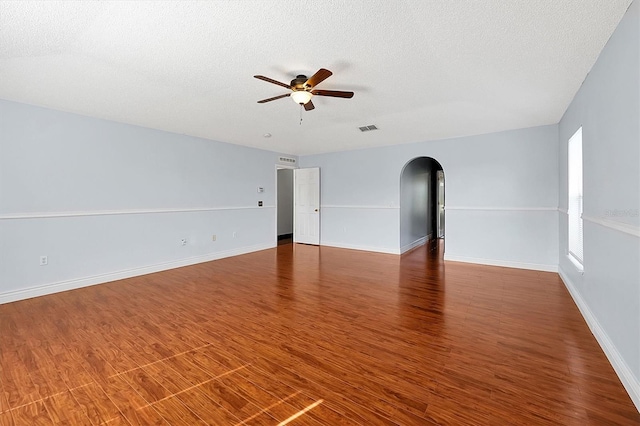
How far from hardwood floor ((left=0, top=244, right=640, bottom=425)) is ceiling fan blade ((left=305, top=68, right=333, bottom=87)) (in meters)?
2.34

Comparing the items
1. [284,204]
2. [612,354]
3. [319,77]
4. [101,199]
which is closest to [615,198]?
[612,354]

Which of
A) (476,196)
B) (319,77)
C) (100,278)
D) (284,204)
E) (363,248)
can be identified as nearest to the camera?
(319,77)

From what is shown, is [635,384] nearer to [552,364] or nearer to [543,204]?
[552,364]

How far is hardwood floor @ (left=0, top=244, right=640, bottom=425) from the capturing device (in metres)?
1.68

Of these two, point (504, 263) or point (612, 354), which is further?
point (504, 263)

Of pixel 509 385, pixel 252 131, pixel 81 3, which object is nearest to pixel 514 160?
pixel 509 385

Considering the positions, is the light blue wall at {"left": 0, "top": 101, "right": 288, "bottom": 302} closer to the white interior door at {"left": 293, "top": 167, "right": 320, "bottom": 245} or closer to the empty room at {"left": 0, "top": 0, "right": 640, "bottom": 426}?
the empty room at {"left": 0, "top": 0, "right": 640, "bottom": 426}

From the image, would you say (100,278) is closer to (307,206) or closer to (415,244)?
(307,206)

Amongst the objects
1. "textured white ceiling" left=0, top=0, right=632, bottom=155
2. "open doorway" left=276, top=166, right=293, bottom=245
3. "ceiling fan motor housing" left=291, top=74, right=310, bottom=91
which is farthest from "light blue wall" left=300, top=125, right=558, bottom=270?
"ceiling fan motor housing" left=291, top=74, right=310, bottom=91

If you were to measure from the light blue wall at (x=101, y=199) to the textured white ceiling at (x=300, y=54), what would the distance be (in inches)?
18.3

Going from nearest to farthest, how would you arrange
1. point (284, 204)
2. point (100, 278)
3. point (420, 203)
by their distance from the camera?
1. point (100, 278)
2. point (420, 203)
3. point (284, 204)

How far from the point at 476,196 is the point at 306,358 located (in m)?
4.73

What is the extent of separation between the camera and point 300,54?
8.07 feet

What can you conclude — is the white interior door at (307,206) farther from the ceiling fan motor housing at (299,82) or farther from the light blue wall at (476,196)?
the ceiling fan motor housing at (299,82)
